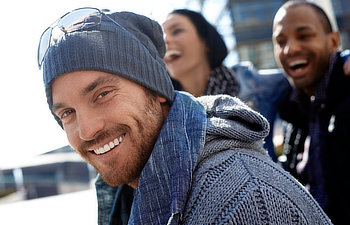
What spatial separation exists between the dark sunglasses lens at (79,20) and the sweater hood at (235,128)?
2.67 ft

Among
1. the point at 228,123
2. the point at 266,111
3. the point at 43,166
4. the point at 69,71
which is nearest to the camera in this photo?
the point at 228,123

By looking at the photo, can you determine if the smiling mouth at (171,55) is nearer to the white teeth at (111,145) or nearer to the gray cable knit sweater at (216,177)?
the gray cable knit sweater at (216,177)

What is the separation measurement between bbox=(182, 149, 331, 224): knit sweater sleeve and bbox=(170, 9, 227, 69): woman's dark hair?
91.9 inches

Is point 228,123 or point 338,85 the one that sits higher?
point 228,123

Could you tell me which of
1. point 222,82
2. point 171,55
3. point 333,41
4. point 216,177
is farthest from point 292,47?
point 216,177

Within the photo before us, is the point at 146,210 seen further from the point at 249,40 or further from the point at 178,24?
the point at 249,40

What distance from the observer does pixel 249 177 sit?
1248mm

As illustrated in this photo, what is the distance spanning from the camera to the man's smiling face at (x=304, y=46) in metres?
2.81

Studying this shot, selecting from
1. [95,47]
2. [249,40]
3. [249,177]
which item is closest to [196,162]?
[249,177]

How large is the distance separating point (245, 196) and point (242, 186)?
5cm

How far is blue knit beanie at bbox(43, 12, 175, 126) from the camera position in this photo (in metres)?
1.72

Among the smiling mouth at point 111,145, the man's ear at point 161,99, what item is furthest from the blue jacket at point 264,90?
the smiling mouth at point 111,145

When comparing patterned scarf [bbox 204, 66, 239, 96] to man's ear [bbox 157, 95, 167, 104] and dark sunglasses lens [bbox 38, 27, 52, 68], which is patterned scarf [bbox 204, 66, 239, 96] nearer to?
man's ear [bbox 157, 95, 167, 104]

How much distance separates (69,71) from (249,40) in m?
26.1
